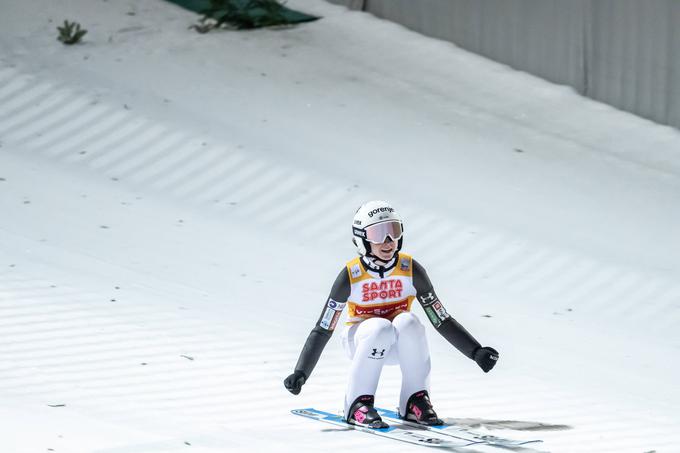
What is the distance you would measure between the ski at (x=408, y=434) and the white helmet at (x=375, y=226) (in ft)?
2.65

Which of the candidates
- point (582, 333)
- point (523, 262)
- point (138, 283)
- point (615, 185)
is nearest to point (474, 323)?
point (582, 333)

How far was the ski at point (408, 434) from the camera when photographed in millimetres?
6031

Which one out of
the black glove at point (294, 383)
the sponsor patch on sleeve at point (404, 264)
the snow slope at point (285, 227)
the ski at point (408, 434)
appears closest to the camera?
the ski at point (408, 434)

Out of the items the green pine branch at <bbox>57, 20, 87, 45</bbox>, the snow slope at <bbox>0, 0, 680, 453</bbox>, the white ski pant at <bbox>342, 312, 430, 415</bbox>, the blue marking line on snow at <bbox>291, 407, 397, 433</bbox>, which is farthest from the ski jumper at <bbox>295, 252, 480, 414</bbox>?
the green pine branch at <bbox>57, 20, 87, 45</bbox>

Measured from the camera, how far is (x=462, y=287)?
9.43 m

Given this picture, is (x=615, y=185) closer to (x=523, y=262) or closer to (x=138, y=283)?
(x=523, y=262)

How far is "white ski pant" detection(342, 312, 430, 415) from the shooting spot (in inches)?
247

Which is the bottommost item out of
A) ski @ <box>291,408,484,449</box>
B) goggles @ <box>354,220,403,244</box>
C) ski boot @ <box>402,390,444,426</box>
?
ski @ <box>291,408,484,449</box>

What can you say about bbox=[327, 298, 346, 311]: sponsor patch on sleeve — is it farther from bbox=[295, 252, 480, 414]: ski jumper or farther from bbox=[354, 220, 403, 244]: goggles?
bbox=[354, 220, 403, 244]: goggles

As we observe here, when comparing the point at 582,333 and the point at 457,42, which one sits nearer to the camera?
the point at 582,333

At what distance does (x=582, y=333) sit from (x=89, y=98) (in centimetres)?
587

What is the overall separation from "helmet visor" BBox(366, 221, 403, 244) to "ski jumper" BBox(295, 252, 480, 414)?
130 mm

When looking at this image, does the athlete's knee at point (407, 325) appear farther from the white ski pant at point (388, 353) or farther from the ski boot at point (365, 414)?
the ski boot at point (365, 414)

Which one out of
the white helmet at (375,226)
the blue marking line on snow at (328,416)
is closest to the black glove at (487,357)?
the blue marking line on snow at (328,416)
